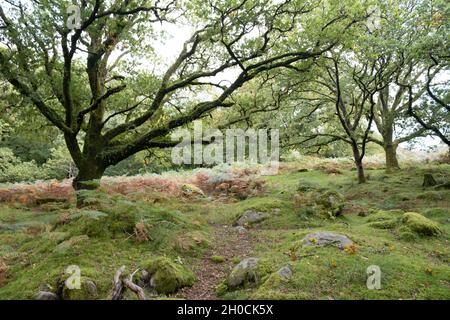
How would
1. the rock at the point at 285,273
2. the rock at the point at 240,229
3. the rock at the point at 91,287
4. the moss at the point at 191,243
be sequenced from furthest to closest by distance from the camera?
1. the rock at the point at 240,229
2. the moss at the point at 191,243
3. the rock at the point at 285,273
4. the rock at the point at 91,287

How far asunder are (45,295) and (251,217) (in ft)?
19.6

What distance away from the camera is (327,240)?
6352 millimetres

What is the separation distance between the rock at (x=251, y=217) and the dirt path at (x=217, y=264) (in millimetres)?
609

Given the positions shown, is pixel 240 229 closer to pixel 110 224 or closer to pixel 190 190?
pixel 110 224

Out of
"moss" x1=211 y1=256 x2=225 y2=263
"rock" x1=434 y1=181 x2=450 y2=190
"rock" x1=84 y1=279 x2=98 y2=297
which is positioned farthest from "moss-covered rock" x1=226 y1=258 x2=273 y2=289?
"rock" x1=434 y1=181 x2=450 y2=190

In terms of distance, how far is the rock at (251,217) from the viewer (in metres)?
9.59

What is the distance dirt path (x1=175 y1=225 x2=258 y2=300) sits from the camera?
17.0 ft

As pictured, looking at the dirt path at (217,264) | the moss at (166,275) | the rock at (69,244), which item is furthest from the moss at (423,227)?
the rock at (69,244)

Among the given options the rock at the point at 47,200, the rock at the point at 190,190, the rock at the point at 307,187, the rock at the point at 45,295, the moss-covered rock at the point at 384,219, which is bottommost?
the rock at the point at 45,295

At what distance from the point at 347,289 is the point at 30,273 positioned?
4668 mm

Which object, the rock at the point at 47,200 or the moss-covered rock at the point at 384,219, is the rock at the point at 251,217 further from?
the rock at the point at 47,200

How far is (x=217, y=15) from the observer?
934cm

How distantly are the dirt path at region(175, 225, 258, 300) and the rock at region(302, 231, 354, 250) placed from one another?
1.19 meters
